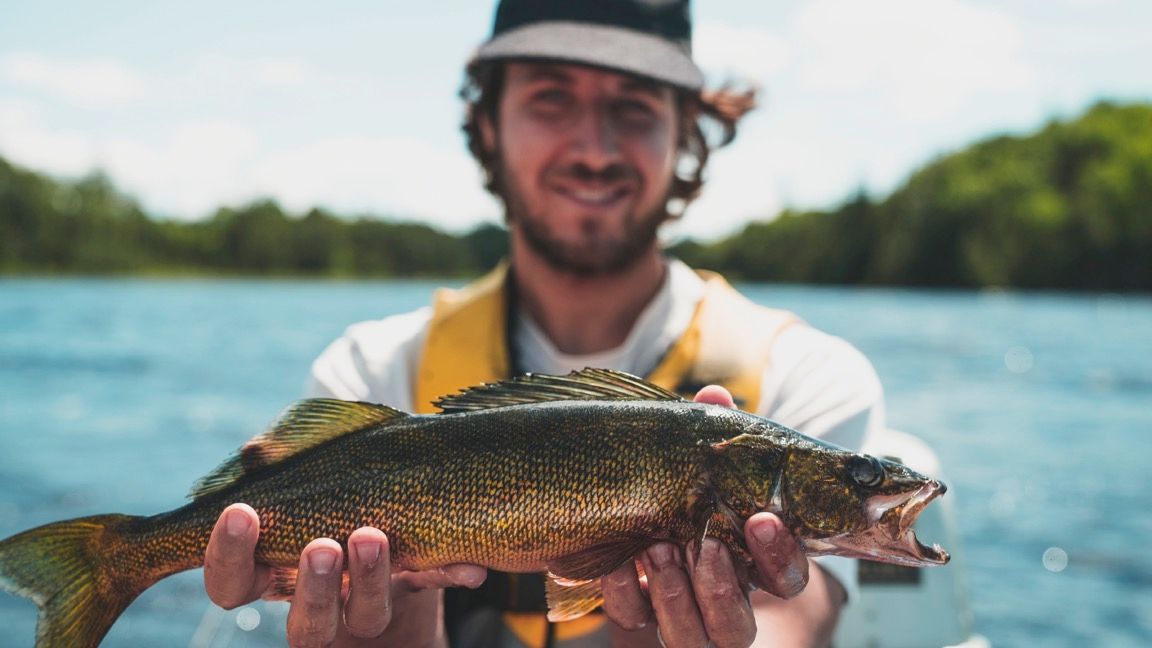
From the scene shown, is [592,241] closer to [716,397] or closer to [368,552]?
[716,397]

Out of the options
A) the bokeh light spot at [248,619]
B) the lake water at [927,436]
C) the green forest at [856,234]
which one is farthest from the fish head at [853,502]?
the green forest at [856,234]

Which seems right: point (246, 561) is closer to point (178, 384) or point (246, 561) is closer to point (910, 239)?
point (178, 384)

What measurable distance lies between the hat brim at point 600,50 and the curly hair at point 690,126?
776 mm

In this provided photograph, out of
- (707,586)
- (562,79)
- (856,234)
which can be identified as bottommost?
(856,234)

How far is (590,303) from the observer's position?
4645 mm

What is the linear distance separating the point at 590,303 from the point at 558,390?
1576 millimetres

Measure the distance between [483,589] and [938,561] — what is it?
1881 mm

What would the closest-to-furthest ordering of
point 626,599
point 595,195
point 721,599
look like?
1. point 721,599
2. point 626,599
3. point 595,195

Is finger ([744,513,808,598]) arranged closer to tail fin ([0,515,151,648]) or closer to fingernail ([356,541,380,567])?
fingernail ([356,541,380,567])

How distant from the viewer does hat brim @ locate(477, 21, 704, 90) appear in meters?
4.19

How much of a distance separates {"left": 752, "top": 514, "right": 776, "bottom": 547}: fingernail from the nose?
83.6 inches

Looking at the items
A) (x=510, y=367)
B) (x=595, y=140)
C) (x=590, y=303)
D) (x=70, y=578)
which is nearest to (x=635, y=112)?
(x=595, y=140)

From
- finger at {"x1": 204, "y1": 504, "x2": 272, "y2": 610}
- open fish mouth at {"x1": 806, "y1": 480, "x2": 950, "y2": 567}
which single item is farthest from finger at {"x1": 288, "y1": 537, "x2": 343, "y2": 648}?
open fish mouth at {"x1": 806, "y1": 480, "x2": 950, "y2": 567}

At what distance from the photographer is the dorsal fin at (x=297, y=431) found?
3010 mm
